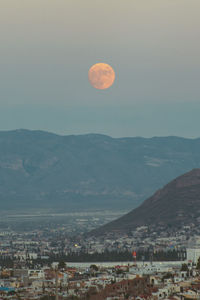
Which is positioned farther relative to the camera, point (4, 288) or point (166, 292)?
point (4, 288)

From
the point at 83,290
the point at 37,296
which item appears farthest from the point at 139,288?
the point at 37,296

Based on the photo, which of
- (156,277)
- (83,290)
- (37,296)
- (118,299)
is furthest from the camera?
(156,277)

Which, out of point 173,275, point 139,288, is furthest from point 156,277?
point 139,288

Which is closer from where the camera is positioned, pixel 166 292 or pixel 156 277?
pixel 166 292

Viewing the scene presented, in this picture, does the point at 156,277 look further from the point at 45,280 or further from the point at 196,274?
the point at 45,280

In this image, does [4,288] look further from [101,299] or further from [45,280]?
[101,299]

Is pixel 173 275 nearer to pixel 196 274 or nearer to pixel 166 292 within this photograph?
pixel 196 274

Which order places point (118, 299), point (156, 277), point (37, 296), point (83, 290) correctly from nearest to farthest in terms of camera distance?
point (118, 299), point (37, 296), point (83, 290), point (156, 277)

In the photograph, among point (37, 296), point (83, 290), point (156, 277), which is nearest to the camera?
point (37, 296)
